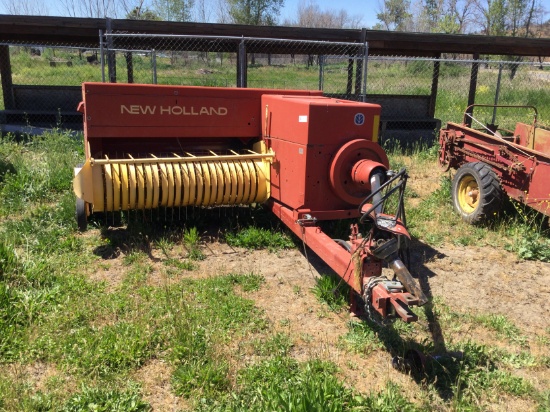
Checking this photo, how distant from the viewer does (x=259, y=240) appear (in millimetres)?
5371

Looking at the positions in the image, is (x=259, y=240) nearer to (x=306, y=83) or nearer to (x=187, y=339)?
(x=187, y=339)

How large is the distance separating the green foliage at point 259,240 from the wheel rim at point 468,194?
2492mm

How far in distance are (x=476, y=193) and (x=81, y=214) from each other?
4.61 meters

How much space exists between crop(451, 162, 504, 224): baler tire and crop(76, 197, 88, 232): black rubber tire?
4.40 meters

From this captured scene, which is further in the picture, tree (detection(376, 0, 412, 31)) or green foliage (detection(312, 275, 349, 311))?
tree (detection(376, 0, 412, 31))

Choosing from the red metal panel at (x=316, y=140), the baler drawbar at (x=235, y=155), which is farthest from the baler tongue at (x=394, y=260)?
the red metal panel at (x=316, y=140)

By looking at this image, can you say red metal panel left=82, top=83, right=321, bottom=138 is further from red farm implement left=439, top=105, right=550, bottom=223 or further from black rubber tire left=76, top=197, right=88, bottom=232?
red farm implement left=439, top=105, right=550, bottom=223

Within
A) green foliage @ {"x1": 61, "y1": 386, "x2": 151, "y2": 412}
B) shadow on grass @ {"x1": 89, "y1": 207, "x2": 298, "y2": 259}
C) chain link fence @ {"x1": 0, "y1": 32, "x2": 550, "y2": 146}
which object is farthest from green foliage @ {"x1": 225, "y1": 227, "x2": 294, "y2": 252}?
chain link fence @ {"x1": 0, "y1": 32, "x2": 550, "y2": 146}

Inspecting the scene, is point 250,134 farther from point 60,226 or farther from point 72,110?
point 72,110

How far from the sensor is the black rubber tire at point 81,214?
5191 mm

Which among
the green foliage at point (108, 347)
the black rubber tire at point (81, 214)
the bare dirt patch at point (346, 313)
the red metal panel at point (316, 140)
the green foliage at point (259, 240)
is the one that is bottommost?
the bare dirt patch at point (346, 313)

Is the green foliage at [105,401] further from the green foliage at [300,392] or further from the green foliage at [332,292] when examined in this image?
the green foliage at [332,292]

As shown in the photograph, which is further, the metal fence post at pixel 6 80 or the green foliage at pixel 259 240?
the metal fence post at pixel 6 80

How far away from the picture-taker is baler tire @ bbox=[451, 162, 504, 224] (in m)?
5.81
